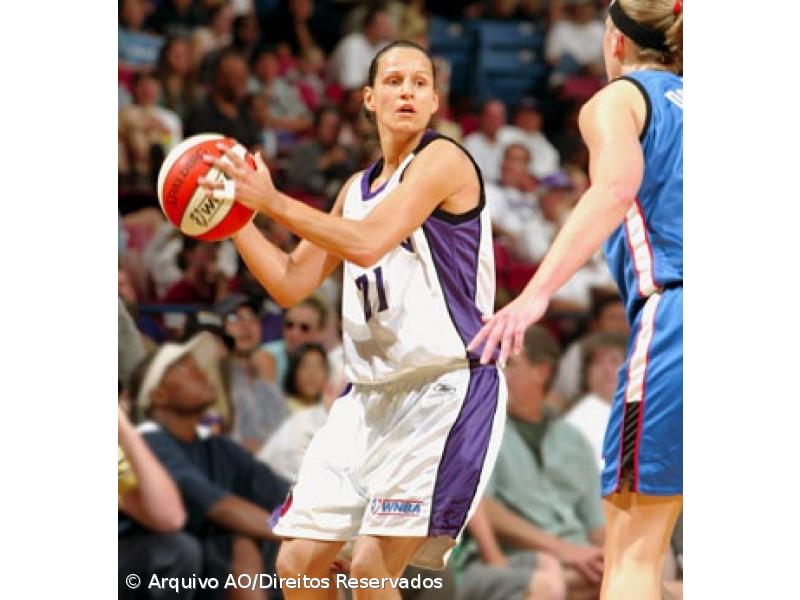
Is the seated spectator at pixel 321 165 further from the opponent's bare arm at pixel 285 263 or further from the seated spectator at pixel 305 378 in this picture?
the opponent's bare arm at pixel 285 263

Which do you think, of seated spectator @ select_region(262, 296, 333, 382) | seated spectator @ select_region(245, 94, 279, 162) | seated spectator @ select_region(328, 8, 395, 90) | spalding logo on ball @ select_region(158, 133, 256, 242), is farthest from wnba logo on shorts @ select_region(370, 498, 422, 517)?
seated spectator @ select_region(328, 8, 395, 90)

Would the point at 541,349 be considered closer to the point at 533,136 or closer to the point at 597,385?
the point at 597,385

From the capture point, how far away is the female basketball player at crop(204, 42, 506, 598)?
4.59 metres

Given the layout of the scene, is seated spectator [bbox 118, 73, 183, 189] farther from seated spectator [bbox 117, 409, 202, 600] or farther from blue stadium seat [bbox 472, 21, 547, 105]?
blue stadium seat [bbox 472, 21, 547, 105]

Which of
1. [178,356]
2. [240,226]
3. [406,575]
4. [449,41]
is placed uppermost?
[449,41]

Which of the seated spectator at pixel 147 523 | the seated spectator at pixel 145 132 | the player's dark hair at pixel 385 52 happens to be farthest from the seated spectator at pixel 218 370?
the player's dark hair at pixel 385 52

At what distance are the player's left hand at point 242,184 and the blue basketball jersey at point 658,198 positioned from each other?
3.48 ft

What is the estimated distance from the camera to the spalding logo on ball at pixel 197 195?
14.7ft

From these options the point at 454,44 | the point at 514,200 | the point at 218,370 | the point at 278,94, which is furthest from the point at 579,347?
the point at 278,94

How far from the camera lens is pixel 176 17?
7715 millimetres
